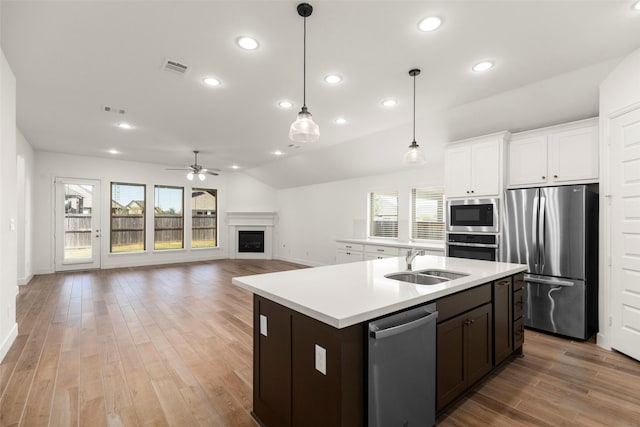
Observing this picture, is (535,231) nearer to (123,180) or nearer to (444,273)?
(444,273)

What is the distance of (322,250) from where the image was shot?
8266 millimetres

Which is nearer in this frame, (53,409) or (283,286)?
(283,286)

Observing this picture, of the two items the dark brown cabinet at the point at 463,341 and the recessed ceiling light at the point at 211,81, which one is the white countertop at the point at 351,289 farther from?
the recessed ceiling light at the point at 211,81

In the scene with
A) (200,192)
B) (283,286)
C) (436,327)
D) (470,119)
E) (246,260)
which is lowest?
(246,260)

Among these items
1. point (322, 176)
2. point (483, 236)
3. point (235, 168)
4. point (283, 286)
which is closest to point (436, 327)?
point (283, 286)

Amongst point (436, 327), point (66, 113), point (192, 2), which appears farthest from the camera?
point (66, 113)

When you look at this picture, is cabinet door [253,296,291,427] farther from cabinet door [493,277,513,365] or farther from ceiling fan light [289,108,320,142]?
cabinet door [493,277,513,365]

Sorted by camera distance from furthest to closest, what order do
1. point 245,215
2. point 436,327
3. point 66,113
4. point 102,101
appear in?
point 245,215 < point 66,113 < point 102,101 < point 436,327

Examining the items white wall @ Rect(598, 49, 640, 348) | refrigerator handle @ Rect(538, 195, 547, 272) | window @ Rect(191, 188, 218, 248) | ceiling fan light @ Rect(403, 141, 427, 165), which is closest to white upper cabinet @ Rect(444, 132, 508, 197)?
refrigerator handle @ Rect(538, 195, 547, 272)

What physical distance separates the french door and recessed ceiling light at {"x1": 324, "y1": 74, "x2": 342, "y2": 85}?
7.37 meters

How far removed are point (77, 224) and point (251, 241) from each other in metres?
4.58

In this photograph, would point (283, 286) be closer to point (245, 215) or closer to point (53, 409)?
point (53, 409)

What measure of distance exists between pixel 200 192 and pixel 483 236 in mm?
8234

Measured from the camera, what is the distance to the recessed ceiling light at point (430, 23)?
2.27m
